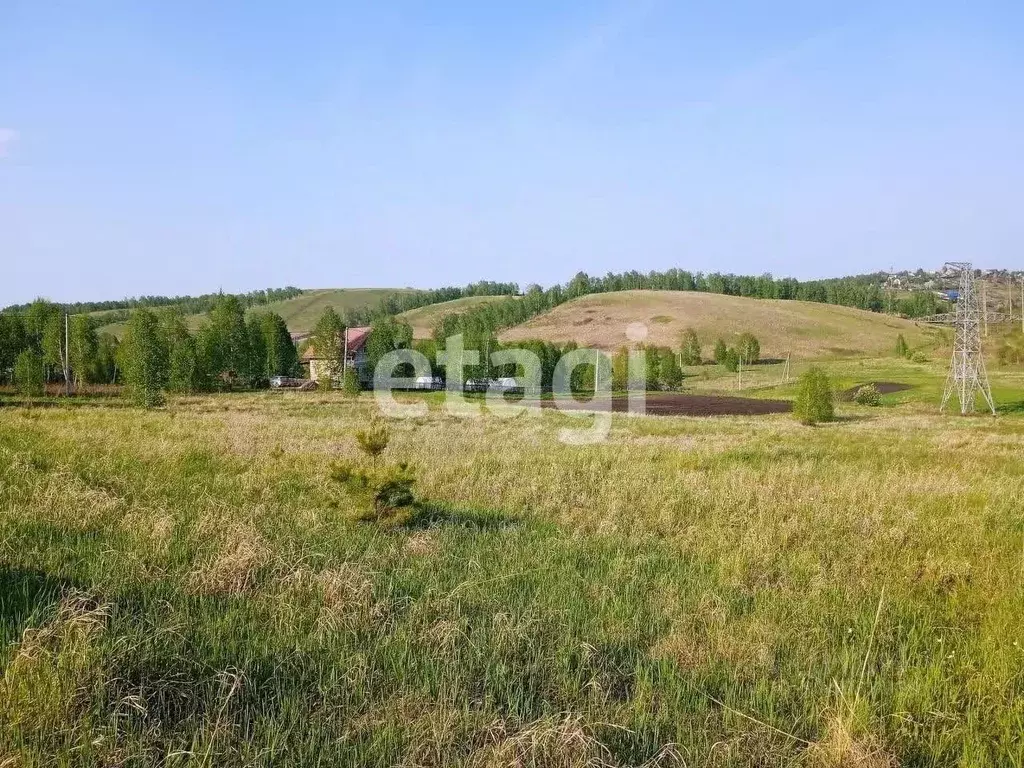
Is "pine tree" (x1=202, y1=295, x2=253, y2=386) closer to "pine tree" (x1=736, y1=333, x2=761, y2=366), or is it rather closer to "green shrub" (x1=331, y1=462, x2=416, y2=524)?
"green shrub" (x1=331, y1=462, x2=416, y2=524)

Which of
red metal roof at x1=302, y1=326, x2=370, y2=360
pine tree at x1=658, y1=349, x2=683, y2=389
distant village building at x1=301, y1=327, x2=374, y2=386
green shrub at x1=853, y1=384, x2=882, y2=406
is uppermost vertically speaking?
red metal roof at x1=302, y1=326, x2=370, y2=360

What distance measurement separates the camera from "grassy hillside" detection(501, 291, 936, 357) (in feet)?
382

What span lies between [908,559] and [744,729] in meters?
Answer: 5.34

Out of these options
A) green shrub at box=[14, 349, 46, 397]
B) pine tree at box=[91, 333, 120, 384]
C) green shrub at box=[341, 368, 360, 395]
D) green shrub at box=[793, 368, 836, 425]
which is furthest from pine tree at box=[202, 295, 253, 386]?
green shrub at box=[793, 368, 836, 425]

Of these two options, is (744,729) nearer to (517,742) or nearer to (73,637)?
(517,742)

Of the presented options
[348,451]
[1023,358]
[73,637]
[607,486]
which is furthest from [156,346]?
[1023,358]

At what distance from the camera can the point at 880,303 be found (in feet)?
600

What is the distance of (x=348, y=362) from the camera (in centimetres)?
7450

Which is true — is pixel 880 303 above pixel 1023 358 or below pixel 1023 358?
above

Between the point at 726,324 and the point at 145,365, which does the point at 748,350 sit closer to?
the point at 726,324

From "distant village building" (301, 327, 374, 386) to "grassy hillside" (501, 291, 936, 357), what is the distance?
3286cm

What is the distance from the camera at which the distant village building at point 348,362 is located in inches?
2660

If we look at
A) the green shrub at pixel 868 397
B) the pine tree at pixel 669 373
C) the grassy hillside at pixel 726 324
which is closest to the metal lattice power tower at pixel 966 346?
the green shrub at pixel 868 397

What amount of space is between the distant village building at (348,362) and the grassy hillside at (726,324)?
108 feet
